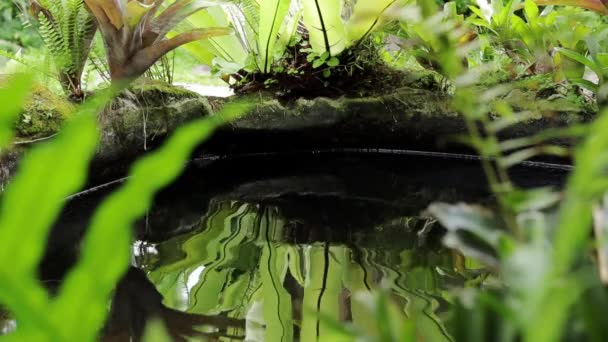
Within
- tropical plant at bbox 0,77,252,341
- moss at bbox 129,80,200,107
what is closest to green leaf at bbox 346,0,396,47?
moss at bbox 129,80,200,107

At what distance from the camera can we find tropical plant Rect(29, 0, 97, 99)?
1.74 meters

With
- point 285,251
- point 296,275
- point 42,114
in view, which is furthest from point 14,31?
point 296,275

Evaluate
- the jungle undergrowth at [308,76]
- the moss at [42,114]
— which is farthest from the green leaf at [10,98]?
the jungle undergrowth at [308,76]

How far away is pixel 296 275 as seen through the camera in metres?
1.10

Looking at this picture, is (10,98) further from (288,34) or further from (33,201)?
(288,34)

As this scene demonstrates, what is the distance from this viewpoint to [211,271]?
1129mm

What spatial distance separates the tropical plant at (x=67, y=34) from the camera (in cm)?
174

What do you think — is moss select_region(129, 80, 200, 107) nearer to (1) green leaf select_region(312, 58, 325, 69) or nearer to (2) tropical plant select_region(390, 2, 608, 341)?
(1) green leaf select_region(312, 58, 325, 69)

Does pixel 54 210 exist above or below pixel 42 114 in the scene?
below

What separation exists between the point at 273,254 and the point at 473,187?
86 cm

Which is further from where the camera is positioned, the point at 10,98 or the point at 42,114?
the point at 42,114

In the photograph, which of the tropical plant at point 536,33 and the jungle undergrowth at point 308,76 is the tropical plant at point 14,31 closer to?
the jungle undergrowth at point 308,76

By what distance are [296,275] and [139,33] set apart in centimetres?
106

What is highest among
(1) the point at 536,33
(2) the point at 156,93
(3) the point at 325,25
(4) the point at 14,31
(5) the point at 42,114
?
(4) the point at 14,31
